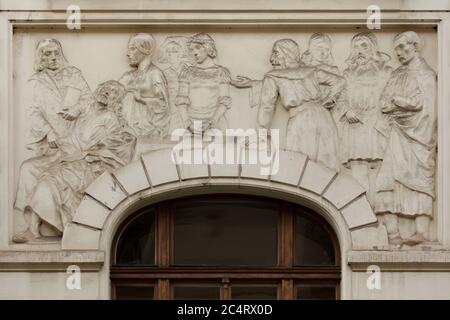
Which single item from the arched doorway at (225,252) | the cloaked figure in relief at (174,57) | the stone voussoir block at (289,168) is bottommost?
the arched doorway at (225,252)

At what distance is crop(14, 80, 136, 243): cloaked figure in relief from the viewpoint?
17.6 m

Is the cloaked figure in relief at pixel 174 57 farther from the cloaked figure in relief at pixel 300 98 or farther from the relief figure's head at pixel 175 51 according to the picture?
the cloaked figure in relief at pixel 300 98

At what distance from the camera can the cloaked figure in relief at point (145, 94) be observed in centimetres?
1770

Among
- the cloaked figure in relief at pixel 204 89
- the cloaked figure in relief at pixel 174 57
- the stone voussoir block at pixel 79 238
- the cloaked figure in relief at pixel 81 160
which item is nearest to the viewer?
the stone voussoir block at pixel 79 238

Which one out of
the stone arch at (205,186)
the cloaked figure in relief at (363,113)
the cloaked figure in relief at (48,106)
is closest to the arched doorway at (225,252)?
the stone arch at (205,186)

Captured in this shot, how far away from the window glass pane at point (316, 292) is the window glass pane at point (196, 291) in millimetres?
849

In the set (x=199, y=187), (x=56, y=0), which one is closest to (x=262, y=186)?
(x=199, y=187)

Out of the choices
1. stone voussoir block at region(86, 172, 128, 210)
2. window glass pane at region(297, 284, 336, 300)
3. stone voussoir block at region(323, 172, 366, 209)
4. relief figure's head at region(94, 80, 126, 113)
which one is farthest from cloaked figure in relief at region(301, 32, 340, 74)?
→ stone voussoir block at region(86, 172, 128, 210)

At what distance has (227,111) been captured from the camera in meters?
17.7

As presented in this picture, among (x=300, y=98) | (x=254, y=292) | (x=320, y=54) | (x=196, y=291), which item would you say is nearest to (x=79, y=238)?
(x=196, y=291)

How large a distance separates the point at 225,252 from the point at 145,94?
Answer: 1.81 metres

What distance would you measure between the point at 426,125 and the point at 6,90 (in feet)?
14.0

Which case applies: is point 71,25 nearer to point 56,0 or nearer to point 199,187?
point 56,0

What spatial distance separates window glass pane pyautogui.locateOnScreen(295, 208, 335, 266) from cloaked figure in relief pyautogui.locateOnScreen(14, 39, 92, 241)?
8.33 feet
